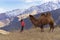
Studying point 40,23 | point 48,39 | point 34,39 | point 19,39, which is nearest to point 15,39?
point 19,39

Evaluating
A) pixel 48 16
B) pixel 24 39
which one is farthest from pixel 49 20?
pixel 24 39

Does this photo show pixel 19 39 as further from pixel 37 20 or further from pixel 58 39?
pixel 37 20

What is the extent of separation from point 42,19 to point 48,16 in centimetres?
68

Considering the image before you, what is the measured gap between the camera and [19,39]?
16344 mm

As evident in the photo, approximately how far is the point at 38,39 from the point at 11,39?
2.05 m

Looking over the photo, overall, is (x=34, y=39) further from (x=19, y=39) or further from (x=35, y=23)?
(x=35, y=23)

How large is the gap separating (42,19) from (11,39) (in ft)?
21.9

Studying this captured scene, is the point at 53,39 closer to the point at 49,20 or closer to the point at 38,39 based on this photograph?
the point at 38,39

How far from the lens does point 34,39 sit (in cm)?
1588

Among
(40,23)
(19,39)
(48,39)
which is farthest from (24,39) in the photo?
(40,23)

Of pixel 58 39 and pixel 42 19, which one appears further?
pixel 42 19

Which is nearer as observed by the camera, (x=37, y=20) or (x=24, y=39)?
(x=24, y=39)

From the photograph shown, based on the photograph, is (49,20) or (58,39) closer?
(58,39)

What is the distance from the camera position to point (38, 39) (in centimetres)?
1570
